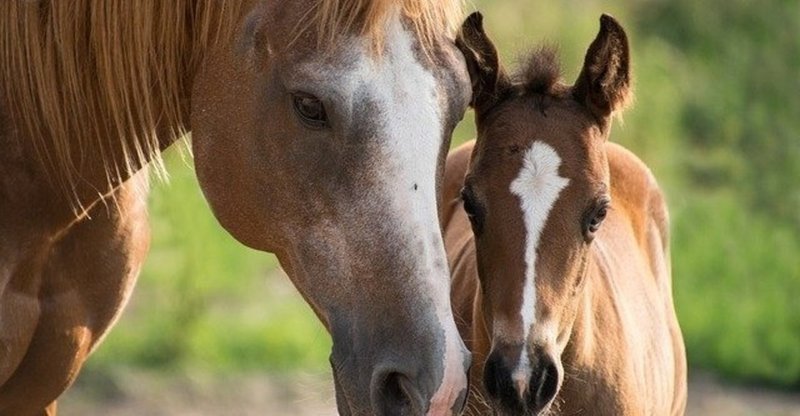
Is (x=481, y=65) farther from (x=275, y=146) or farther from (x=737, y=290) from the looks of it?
(x=737, y=290)

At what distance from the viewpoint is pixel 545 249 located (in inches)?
144

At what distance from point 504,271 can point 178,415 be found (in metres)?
3.86

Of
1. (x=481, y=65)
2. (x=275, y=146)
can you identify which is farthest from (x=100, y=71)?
(x=481, y=65)

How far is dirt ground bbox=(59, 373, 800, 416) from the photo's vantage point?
7246 millimetres

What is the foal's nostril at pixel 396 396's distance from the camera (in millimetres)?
2957

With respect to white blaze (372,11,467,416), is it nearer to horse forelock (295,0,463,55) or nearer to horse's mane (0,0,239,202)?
horse forelock (295,0,463,55)

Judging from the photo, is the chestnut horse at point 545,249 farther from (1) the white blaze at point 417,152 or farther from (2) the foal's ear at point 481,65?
(1) the white blaze at point 417,152

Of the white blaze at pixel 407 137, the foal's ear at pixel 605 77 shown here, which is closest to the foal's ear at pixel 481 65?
the foal's ear at pixel 605 77

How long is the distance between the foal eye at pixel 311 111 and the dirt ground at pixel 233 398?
4.04 m

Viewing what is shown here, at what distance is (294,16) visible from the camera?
314 cm

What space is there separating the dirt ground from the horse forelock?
4073 millimetres

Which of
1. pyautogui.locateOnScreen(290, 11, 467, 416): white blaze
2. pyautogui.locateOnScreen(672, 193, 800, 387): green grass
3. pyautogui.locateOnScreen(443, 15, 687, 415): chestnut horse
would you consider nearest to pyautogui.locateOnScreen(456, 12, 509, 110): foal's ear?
pyautogui.locateOnScreen(443, 15, 687, 415): chestnut horse

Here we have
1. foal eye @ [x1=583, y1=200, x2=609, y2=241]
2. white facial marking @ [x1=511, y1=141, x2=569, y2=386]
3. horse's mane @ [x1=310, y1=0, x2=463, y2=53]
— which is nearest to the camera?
horse's mane @ [x1=310, y1=0, x2=463, y2=53]

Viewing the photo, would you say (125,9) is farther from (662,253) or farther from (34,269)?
(662,253)
